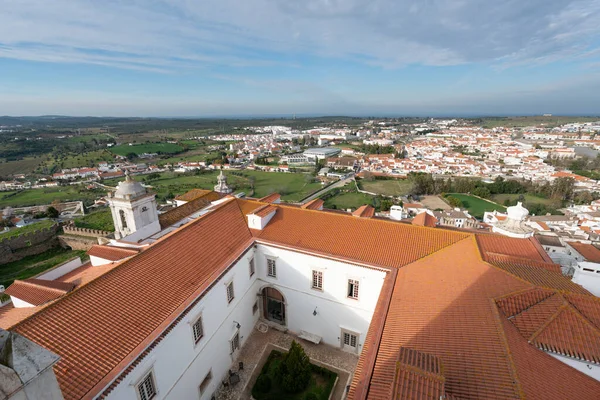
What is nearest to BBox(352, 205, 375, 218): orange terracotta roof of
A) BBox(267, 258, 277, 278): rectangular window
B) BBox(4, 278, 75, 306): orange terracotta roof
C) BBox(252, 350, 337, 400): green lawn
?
BBox(267, 258, 277, 278): rectangular window

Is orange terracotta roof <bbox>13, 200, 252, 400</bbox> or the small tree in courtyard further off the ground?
orange terracotta roof <bbox>13, 200, 252, 400</bbox>

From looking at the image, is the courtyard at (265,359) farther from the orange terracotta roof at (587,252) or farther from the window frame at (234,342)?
the orange terracotta roof at (587,252)

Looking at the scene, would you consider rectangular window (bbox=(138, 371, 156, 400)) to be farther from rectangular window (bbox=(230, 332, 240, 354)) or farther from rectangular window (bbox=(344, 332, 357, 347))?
rectangular window (bbox=(344, 332, 357, 347))

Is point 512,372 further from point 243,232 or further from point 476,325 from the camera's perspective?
point 243,232

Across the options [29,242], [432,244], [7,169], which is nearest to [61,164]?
[7,169]

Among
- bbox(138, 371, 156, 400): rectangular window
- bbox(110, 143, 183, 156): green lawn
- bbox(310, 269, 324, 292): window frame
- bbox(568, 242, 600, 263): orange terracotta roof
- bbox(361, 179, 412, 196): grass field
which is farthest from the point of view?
bbox(110, 143, 183, 156): green lawn

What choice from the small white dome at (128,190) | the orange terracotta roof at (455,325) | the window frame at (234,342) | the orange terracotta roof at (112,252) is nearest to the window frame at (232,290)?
the window frame at (234,342)

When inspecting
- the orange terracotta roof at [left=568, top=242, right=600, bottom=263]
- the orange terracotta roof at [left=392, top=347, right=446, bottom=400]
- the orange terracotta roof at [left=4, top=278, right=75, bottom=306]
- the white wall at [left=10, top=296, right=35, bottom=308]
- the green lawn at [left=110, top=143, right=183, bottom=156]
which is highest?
the orange terracotta roof at [left=392, top=347, right=446, bottom=400]
